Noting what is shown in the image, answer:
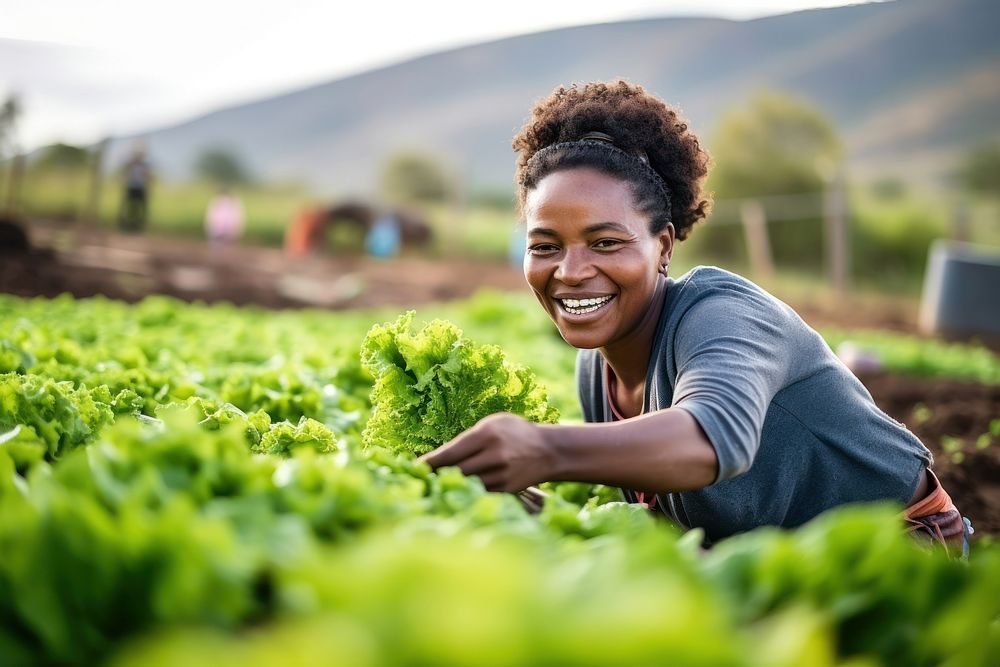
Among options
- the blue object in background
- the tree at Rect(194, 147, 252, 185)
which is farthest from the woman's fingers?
the tree at Rect(194, 147, 252, 185)

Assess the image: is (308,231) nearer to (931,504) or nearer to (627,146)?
(627,146)

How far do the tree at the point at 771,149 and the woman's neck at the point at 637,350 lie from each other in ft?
78.0

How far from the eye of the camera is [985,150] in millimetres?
39750

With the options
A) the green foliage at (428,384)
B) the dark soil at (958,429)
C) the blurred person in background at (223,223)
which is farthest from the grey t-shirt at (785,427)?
the blurred person in background at (223,223)

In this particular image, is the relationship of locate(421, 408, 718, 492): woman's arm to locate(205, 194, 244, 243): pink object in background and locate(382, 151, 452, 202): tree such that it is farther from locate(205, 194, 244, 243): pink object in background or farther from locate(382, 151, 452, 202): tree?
locate(382, 151, 452, 202): tree

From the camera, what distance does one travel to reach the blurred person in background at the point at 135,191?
2172 cm

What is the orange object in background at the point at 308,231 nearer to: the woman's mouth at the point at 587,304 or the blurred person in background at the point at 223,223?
the blurred person in background at the point at 223,223

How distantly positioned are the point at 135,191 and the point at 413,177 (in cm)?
2203

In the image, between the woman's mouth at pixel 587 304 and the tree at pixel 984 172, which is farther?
the tree at pixel 984 172

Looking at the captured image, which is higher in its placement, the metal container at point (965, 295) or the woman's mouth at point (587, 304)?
the woman's mouth at point (587, 304)

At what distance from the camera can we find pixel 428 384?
8.84ft

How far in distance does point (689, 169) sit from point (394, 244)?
22.7m

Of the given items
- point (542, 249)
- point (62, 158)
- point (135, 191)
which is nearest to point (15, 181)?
point (135, 191)

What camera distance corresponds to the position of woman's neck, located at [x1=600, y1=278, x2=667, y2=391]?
3.01 meters
